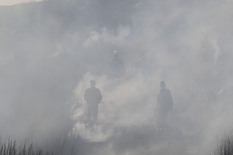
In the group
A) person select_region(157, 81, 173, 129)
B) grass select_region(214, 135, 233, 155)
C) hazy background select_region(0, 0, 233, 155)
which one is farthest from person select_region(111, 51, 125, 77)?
grass select_region(214, 135, 233, 155)

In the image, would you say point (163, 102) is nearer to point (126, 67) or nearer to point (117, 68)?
point (117, 68)

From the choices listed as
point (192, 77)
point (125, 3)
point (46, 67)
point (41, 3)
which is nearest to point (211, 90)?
point (192, 77)

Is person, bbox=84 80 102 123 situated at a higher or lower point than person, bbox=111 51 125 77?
lower

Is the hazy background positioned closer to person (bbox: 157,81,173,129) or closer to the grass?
person (bbox: 157,81,173,129)

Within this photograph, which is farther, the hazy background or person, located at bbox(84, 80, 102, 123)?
person, located at bbox(84, 80, 102, 123)

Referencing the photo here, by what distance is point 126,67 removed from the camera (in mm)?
26906

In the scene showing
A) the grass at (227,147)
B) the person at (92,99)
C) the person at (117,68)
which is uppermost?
the person at (117,68)

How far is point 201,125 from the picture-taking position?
14.5 m

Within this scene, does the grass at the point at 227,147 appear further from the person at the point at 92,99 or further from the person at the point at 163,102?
the person at the point at 92,99

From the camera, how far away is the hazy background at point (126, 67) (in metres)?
12.4

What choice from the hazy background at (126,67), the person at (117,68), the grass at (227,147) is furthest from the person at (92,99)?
the person at (117,68)

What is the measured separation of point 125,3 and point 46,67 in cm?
1633

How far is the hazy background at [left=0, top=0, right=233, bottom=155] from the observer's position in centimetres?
1243

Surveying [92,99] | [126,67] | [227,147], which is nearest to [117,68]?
[126,67]
